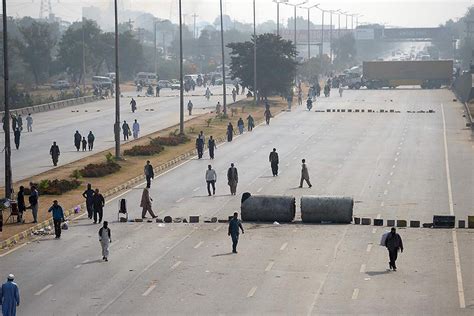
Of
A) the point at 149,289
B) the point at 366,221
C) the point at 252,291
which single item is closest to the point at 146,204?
the point at 366,221

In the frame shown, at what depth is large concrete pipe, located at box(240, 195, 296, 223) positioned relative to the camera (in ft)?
132

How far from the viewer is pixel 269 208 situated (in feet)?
133

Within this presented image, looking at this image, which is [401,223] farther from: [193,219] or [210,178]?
[210,178]

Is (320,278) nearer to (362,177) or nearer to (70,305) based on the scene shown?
(70,305)

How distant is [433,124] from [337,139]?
14097 millimetres

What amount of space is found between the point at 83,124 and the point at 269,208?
167 ft

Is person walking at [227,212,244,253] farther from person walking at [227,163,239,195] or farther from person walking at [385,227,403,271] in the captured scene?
person walking at [227,163,239,195]

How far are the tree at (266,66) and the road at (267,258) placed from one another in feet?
182

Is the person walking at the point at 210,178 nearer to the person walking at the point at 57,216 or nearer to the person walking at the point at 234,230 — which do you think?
the person walking at the point at 57,216

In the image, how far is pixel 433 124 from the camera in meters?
87.0

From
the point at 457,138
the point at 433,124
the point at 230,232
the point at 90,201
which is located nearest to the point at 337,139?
the point at 457,138

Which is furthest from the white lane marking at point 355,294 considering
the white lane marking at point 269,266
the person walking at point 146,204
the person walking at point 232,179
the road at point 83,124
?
the road at point 83,124

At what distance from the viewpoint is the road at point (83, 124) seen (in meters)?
63.9

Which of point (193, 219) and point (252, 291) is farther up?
point (193, 219)
